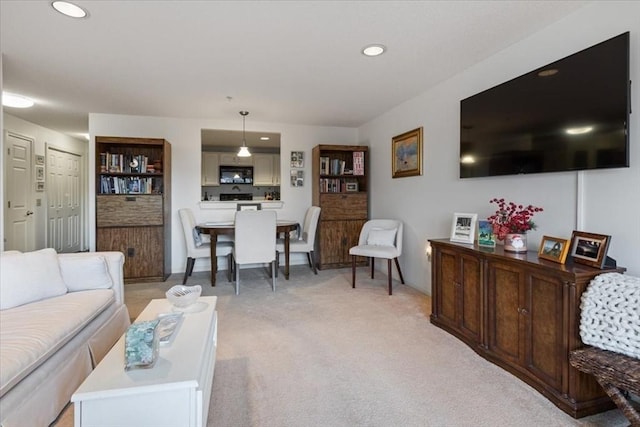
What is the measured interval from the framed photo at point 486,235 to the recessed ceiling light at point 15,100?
4820mm

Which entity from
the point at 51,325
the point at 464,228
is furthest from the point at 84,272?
the point at 464,228

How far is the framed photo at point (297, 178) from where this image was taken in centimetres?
499

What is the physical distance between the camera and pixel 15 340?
140cm

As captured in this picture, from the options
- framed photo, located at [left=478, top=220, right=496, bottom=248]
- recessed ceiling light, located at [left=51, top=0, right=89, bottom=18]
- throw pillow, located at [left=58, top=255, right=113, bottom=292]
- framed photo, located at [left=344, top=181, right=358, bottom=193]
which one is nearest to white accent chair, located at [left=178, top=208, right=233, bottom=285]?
throw pillow, located at [left=58, top=255, right=113, bottom=292]

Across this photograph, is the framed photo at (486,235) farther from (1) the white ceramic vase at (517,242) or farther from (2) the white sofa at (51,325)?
(2) the white sofa at (51,325)

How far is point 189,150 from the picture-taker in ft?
15.2

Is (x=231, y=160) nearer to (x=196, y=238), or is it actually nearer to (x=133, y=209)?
(x=133, y=209)

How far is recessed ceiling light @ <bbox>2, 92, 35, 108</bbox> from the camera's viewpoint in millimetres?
3492

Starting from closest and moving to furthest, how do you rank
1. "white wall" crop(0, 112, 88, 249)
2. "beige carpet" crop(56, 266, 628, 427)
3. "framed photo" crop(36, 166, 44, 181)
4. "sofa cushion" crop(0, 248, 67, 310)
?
1. "beige carpet" crop(56, 266, 628, 427)
2. "sofa cushion" crop(0, 248, 67, 310)
3. "white wall" crop(0, 112, 88, 249)
4. "framed photo" crop(36, 166, 44, 181)

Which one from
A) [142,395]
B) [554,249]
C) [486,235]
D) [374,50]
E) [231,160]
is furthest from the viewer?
[231,160]

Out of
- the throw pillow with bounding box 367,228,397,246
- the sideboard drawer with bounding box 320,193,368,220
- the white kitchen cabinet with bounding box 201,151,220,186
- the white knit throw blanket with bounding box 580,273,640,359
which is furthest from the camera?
the white kitchen cabinet with bounding box 201,151,220,186

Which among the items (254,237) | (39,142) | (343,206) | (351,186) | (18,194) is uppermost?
(39,142)

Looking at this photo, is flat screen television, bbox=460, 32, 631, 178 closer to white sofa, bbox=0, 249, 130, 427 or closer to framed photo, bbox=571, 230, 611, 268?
framed photo, bbox=571, 230, 611, 268

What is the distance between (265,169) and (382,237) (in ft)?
13.7
